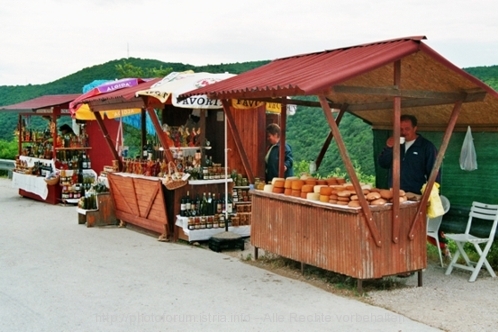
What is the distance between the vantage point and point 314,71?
7684 mm

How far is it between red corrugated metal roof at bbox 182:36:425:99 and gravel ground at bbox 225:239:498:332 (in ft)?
8.08

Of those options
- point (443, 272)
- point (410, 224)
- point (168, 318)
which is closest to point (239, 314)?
point (168, 318)

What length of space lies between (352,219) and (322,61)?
2.24 meters

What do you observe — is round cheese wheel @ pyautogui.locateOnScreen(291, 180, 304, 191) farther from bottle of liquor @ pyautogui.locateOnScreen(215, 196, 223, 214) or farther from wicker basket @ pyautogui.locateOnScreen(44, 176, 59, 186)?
wicker basket @ pyautogui.locateOnScreen(44, 176, 59, 186)

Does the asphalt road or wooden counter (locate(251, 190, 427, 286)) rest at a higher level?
wooden counter (locate(251, 190, 427, 286))

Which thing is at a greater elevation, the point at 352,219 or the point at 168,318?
the point at 352,219

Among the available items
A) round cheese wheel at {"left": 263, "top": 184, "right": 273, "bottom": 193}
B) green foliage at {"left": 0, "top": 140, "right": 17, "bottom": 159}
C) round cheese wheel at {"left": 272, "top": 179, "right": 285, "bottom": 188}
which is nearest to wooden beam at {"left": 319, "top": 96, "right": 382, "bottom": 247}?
round cheese wheel at {"left": 272, "top": 179, "right": 285, "bottom": 188}

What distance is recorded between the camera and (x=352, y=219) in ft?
24.0

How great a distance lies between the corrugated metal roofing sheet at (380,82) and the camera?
717cm

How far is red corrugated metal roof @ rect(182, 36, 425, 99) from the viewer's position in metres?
6.98

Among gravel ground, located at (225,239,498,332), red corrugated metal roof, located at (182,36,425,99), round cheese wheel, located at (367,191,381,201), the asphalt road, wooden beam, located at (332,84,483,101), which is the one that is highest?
red corrugated metal roof, located at (182,36,425,99)

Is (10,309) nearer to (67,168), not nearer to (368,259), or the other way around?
(368,259)

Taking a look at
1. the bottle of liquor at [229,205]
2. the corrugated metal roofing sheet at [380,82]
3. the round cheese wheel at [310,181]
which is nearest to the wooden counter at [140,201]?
the bottle of liquor at [229,205]

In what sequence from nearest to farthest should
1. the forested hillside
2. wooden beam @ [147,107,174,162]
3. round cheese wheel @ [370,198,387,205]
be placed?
round cheese wheel @ [370,198,387,205], wooden beam @ [147,107,174,162], the forested hillside
